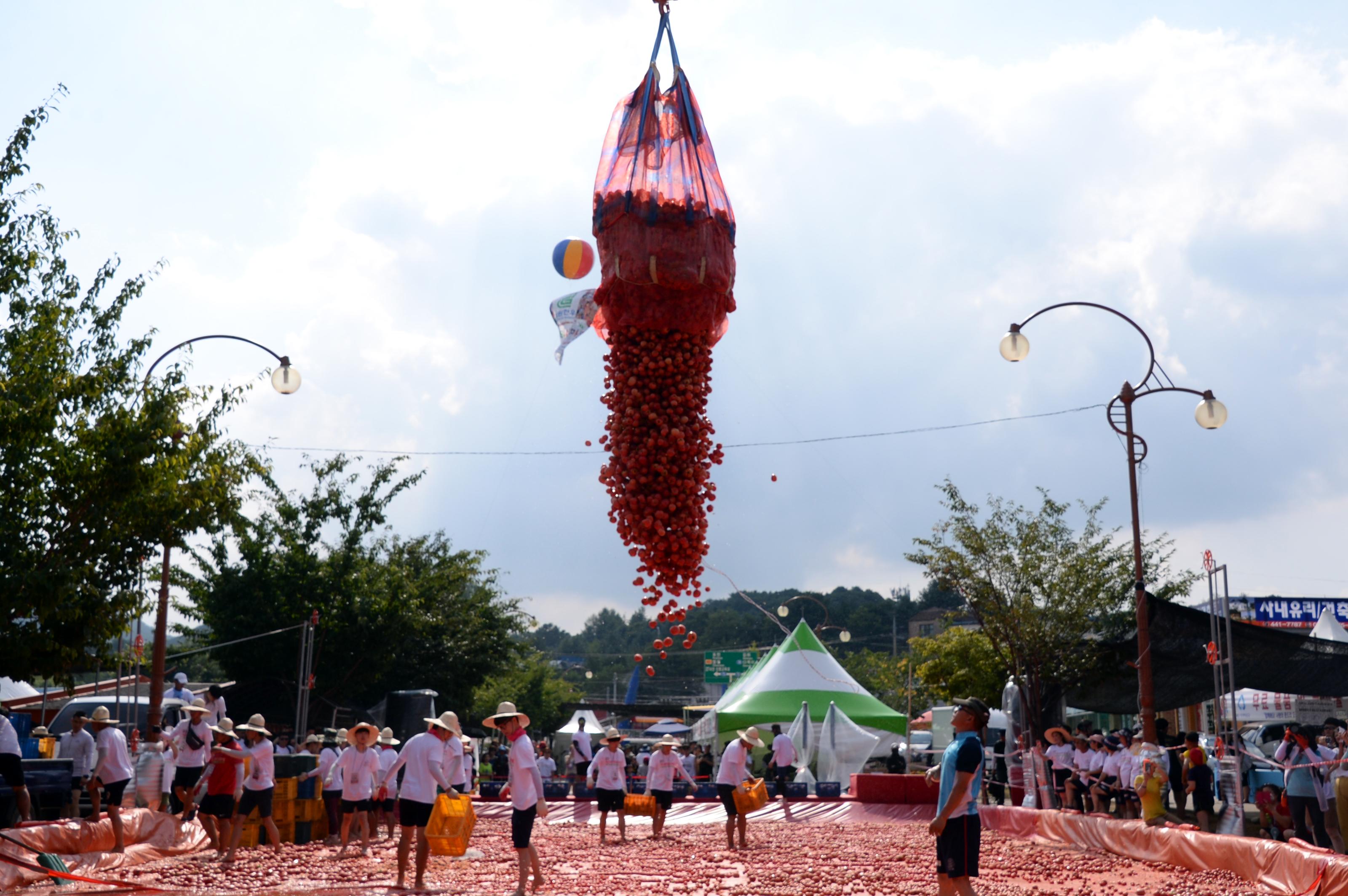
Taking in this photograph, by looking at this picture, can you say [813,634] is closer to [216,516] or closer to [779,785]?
[779,785]

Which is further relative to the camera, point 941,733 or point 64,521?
point 941,733

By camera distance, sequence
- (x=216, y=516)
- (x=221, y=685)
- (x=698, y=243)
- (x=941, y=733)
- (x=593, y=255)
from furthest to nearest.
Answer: (x=941, y=733), (x=221, y=685), (x=216, y=516), (x=593, y=255), (x=698, y=243)

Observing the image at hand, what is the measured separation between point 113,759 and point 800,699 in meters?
16.6

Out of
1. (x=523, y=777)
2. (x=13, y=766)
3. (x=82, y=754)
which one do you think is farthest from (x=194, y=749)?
(x=523, y=777)

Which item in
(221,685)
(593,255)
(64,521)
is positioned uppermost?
(593,255)

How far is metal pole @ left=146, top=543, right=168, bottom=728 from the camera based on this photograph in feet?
47.6

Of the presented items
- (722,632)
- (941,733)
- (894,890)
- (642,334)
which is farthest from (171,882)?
(722,632)

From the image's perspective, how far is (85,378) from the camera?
38.3 feet

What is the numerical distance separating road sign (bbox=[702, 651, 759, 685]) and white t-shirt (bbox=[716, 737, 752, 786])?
4450cm

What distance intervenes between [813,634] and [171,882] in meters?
18.9

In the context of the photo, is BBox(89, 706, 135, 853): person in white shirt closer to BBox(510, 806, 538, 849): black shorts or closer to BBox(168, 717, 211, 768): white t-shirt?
BBox(168, 717, 211, 768): white t-shirt

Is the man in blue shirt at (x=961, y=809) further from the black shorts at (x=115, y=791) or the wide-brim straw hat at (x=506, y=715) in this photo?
the black shorts at (x=115, y=791)

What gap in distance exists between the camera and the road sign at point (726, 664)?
60.5 m

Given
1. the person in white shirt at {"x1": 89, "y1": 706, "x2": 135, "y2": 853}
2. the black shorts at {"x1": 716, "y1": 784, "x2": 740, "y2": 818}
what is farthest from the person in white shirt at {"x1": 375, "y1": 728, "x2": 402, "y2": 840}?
Result: the black shorts at {"x1": 716, "y1": 784, "x2": 740, "y2": 818}
